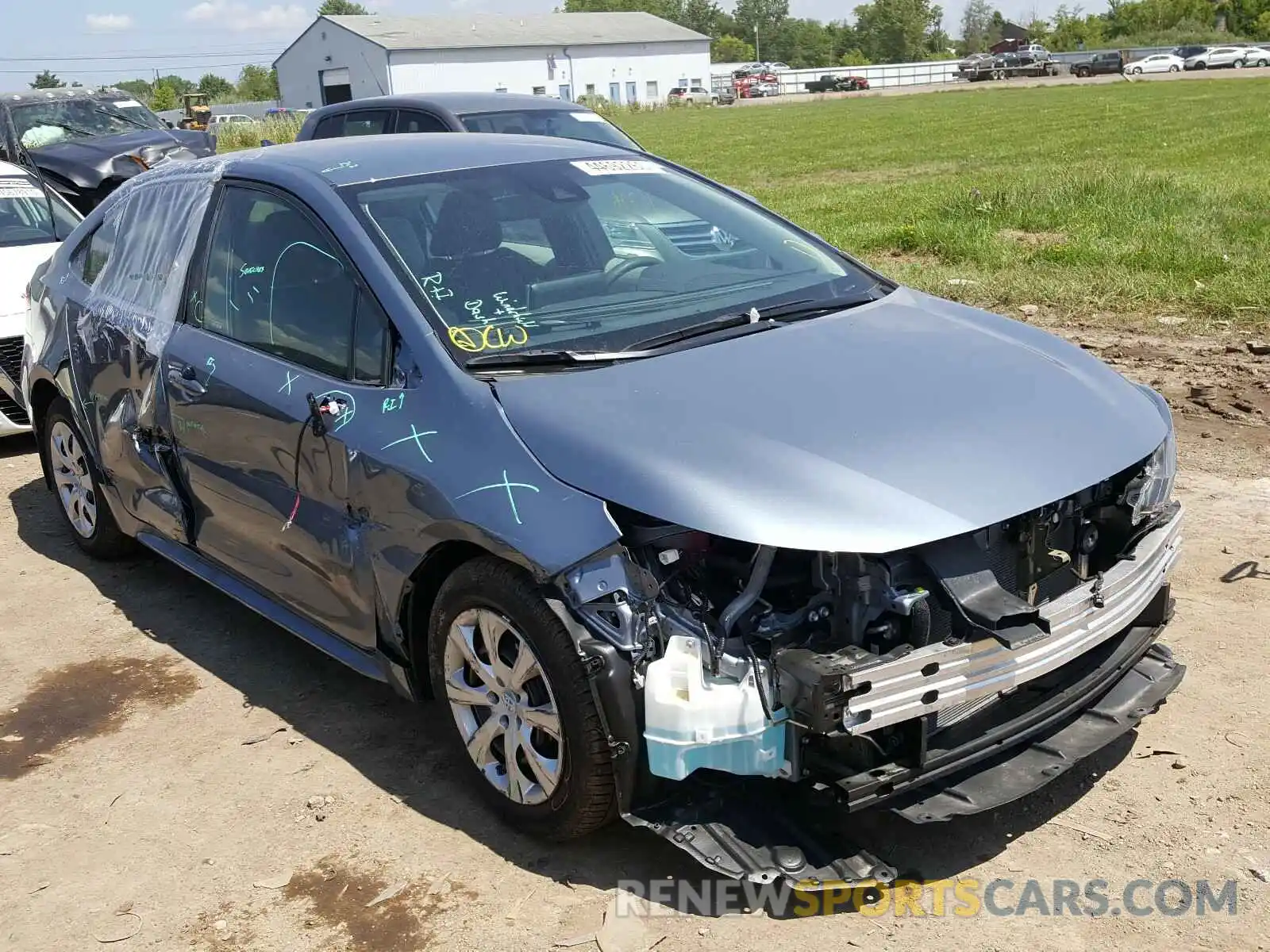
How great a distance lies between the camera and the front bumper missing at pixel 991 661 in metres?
2.88

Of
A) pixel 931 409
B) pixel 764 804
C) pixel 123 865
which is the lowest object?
pixel 123 865

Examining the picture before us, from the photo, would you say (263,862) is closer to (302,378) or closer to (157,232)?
(302,378)

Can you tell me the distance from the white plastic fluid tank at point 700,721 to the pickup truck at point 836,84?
77605mm

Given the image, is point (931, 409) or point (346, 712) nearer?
point (931, 409)

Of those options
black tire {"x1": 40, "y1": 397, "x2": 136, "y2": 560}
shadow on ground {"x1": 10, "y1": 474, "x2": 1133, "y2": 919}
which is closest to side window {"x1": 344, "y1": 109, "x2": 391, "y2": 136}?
black tire {"x1": 40, "y1": 397, "x2": 136, "y2": 560}

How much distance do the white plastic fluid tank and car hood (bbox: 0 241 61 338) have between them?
567 cm

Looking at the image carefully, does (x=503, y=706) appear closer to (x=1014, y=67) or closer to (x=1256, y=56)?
(x=1256, y=56)

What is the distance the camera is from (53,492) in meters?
6.24

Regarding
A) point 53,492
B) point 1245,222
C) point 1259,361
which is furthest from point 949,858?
point 1245,222

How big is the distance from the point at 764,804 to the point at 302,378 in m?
1.93

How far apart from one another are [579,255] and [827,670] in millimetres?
1874

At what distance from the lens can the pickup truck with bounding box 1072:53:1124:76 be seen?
216ft

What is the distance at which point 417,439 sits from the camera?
3.53 m

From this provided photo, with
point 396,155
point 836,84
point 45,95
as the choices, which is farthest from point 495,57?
point 396,155
